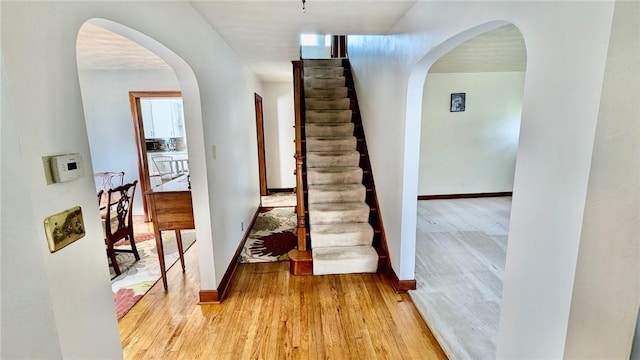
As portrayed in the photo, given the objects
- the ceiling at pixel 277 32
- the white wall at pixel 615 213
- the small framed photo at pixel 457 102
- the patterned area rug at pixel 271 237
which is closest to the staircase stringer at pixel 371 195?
the patterned area rug at pixel 271 237

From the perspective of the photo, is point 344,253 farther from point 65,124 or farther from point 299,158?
point 65,124

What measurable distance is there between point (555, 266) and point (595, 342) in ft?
0.72

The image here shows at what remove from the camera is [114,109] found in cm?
414

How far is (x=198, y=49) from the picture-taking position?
2092 millimetres

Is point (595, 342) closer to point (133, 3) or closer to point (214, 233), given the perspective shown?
point (133, 3)

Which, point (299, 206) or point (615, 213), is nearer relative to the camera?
point (615, 213)

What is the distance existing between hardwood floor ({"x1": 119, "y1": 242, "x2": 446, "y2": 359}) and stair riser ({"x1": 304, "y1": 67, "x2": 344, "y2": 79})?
3335 mm

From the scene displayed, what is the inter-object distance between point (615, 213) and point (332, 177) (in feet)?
9.37

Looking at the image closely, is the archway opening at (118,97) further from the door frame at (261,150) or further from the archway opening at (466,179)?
the archway opening at (466,179)

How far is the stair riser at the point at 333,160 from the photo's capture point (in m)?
3.65

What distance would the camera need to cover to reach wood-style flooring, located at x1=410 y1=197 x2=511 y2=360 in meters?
1.98

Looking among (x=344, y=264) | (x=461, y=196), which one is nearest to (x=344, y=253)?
(x=344, y=264)

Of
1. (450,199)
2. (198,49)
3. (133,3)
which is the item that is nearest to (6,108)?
(133,3)

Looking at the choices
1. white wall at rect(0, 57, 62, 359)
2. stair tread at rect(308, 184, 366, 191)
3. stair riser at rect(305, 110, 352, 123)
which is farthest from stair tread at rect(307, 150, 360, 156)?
white wall at rect(0, 57, 62, 359)
